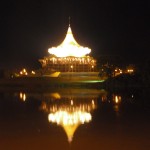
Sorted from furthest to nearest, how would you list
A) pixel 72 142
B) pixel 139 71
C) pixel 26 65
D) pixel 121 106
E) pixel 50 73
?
pixel 26 65
pixel 50 73
pixel 139 71
pixel 121 106
pixel 72 142

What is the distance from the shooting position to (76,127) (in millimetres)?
14109

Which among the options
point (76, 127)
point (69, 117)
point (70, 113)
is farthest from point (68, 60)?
point (76, 127)

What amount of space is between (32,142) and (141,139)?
10.2ft

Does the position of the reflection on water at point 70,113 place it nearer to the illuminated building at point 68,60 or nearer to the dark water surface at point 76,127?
the dark water surface at point 76,127

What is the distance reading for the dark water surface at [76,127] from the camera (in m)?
11.2

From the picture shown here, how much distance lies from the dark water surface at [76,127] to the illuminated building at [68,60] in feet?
86.0

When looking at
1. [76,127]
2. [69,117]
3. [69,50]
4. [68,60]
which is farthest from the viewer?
[69,50]

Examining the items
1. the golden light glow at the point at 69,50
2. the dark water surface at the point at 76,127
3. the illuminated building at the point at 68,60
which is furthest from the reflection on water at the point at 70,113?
the golden light glow at the point at 69,50

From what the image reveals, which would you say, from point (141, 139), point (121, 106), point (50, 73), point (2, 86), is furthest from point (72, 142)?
point (50, 73)

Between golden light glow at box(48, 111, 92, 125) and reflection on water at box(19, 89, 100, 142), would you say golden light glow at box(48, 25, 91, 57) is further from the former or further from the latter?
golden light glow at box(48, 111, 92, 125)

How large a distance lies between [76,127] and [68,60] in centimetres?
3458

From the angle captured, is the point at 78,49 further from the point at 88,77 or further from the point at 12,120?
the point at 12,120

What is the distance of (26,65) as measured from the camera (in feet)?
182

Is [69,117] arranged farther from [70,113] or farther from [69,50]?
[69,50]
